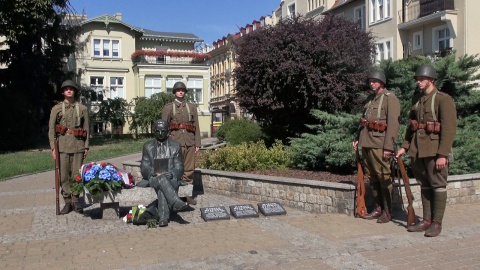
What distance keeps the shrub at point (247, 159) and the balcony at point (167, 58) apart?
3301 centimetres

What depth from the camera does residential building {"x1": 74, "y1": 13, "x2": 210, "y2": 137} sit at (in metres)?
43.8

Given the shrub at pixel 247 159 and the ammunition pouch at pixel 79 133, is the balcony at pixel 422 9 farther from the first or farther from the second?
the ammunition pouch at pixel 79 133

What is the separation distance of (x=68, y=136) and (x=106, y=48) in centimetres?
3926

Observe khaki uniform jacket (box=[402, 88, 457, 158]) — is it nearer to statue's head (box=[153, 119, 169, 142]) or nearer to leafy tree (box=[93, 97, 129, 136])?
statue's head (box=[153, 119, 169, 142])

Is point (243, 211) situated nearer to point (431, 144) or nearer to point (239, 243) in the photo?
point (239, 243)

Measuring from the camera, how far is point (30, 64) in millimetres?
27828

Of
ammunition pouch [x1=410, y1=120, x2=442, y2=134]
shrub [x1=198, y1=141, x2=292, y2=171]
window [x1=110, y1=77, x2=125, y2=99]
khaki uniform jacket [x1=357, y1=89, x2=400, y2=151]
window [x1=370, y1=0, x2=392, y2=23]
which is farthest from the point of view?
window [x1=110, y1=77, x2=125, y2=99]

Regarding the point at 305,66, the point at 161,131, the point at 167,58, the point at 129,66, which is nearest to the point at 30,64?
the point at 167,58

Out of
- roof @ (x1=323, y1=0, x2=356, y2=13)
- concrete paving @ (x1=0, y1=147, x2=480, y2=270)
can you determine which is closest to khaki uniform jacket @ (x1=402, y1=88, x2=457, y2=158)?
concrete paving @ (x1=0, y1=147, x2=480, y2=270)

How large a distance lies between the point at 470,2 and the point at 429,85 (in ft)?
71.6

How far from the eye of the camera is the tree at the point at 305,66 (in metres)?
12.0

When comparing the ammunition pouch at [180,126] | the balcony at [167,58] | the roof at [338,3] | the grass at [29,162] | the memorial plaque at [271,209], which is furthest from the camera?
the balcony at [167,58]

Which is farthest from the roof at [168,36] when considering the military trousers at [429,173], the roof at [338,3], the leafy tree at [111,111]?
the military trousers at [429,173]

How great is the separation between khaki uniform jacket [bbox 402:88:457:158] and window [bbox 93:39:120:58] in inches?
1640
